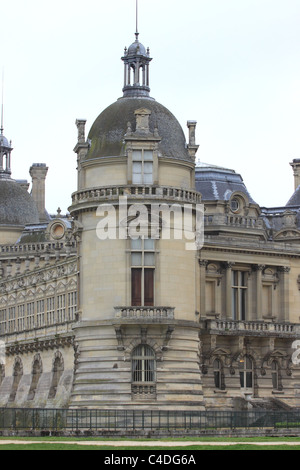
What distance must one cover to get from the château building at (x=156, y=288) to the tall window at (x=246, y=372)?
0.31ft

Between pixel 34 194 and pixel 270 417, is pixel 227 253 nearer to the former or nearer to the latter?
pixel 270 417

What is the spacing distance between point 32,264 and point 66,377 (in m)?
26.2

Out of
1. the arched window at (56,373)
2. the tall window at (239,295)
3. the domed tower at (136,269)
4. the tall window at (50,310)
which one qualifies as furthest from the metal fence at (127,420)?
the tall window at (50,310)

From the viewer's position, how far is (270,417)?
70125mm

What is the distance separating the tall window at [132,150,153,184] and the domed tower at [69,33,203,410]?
60 millimetres

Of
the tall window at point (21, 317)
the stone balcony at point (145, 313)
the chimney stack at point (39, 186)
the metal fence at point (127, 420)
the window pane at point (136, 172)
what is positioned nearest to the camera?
the metal fence at point (127, 420)

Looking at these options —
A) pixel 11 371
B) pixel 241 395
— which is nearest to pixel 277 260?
pixel 241 395

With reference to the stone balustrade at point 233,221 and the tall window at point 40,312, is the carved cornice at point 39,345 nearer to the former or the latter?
the tall window at point 40,312

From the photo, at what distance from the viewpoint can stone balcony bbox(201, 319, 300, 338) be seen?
80.8m

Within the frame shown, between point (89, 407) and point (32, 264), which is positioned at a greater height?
point (32, 264)

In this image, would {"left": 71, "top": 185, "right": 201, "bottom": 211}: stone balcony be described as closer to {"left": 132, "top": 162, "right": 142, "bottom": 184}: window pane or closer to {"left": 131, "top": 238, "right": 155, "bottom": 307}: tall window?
{"left": 132, "top": 162, "right": 142, "bottom": 184}: window pane

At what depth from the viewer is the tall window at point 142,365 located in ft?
244
